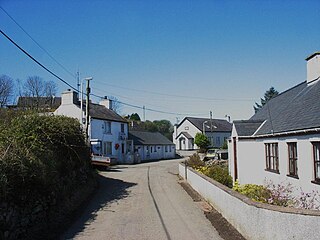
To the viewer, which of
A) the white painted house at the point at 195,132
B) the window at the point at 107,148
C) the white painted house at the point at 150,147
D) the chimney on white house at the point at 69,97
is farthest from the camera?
the white painted house at the point at 195,132

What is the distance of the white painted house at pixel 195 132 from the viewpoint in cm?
7938

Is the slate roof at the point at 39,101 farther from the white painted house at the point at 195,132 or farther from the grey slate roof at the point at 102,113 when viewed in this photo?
the white painted house at the point at 195,132

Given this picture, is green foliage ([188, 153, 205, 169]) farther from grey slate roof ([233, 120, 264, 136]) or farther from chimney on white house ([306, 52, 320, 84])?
chimney on white house ([306, 52, 320, 84])

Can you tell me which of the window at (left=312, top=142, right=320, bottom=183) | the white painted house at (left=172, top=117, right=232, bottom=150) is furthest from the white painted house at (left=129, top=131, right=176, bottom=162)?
the window at (left=312, top=142, right=320, bottom=183)

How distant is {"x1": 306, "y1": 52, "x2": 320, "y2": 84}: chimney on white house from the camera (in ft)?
58.1

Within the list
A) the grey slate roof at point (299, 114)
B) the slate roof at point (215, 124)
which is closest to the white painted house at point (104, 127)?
the grey slate roof at point (299, 114)

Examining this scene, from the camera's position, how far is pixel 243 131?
834 inches

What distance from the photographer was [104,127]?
43.7 metres

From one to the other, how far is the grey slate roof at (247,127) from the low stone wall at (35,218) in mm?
11412

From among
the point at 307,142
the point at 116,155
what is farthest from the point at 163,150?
the point at 307,142

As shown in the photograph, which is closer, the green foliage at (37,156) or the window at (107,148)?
the green foliage at (37,156)

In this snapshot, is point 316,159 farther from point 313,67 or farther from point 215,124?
point 215,124

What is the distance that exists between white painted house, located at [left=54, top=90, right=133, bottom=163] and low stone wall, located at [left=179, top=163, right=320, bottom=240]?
2735cm

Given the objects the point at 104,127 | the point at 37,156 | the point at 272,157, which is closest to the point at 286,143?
the point at 272,157
